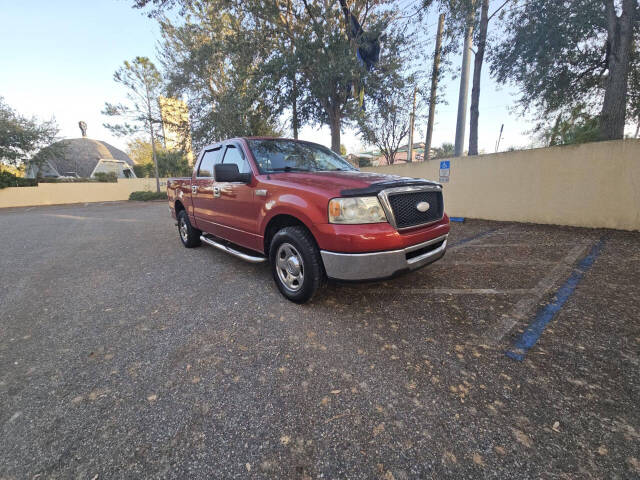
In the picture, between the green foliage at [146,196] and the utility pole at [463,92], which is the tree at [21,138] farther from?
the utility pole at [463,92]

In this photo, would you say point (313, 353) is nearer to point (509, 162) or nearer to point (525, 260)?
point (525, 260)

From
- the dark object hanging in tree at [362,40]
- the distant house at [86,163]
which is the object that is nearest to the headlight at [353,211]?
the dark object hanging in tree at [362,40]

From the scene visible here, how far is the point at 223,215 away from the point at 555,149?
7493mm

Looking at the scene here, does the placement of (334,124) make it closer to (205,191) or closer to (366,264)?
(205,191)

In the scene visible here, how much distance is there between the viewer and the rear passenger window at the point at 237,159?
3.62 meters

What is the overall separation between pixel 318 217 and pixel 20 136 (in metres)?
28.6

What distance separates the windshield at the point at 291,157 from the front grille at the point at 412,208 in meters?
1.34

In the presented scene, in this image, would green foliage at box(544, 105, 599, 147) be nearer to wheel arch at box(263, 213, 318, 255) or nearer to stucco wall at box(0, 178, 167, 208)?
wheel arch at box(263, 213, 318, 255)

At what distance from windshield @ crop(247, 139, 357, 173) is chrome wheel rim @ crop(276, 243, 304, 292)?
3.56 feet

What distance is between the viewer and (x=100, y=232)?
26.1 feet

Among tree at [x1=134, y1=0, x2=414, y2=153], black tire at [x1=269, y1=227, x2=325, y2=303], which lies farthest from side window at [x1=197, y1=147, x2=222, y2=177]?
tree at [x1=134, y1=0, x2=414, y2=153]

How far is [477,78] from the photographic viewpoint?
9.58 m

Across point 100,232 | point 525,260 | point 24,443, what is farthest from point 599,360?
point 100,232

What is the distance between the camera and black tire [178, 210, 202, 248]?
5.40 metres
